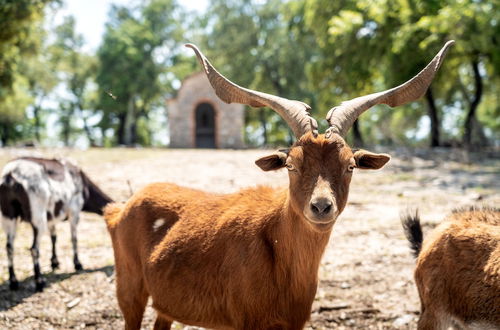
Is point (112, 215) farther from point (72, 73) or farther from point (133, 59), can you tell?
point (72, 73)

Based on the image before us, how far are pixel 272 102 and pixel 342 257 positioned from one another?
395cm

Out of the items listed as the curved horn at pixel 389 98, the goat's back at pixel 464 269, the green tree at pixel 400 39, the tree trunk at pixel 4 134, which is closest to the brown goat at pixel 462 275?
the goat's back at pixel 464 269

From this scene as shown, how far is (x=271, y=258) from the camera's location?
3.57m

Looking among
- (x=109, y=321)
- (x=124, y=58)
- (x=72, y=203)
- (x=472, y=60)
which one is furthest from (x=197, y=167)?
(x=124, y=58)

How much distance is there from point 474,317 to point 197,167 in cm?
1369

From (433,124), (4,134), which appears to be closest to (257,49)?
(433,124)

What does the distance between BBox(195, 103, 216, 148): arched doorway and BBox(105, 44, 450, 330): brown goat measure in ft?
88.4

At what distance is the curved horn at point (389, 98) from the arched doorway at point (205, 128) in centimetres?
2746

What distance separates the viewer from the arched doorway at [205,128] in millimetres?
31188

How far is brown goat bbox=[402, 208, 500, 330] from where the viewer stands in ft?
11.2

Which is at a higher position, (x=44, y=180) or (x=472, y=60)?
(x=472, y=60)

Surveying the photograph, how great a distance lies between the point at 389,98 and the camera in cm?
390

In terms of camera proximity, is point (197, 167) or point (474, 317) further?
point (197, 167)

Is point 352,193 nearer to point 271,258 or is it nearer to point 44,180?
point 44,180
